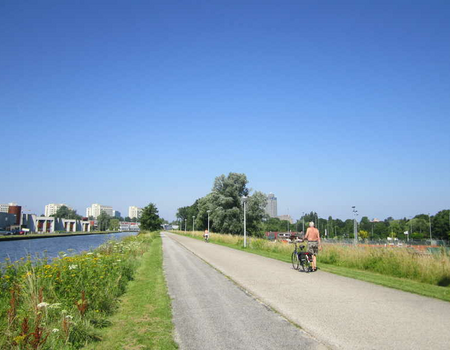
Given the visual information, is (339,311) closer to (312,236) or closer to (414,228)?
(312,236)

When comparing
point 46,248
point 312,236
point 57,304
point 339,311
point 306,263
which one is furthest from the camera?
point 46,248

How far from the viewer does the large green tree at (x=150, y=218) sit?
216ft

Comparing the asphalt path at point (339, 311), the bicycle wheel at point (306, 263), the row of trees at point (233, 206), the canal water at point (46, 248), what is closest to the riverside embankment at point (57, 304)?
the asphalt path at point (339, 311)

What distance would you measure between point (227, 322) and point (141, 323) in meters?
1.63

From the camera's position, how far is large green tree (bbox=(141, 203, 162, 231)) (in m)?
65.8

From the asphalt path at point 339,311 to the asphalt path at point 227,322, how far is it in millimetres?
23

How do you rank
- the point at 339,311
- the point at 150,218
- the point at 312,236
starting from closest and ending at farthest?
the point at 339,311
the point at 312,236
the point at 150,218

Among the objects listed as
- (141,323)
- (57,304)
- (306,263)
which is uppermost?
(57,304)

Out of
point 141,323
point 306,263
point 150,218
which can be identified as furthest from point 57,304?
point 150,218

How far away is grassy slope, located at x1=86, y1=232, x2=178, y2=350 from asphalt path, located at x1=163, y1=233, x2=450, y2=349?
0.26m

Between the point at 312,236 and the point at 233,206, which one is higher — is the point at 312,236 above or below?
below

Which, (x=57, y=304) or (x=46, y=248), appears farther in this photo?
(x=46, y=248)

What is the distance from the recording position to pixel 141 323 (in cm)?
636

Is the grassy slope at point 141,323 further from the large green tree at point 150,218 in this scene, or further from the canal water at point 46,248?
the large green tree at point 150,218
